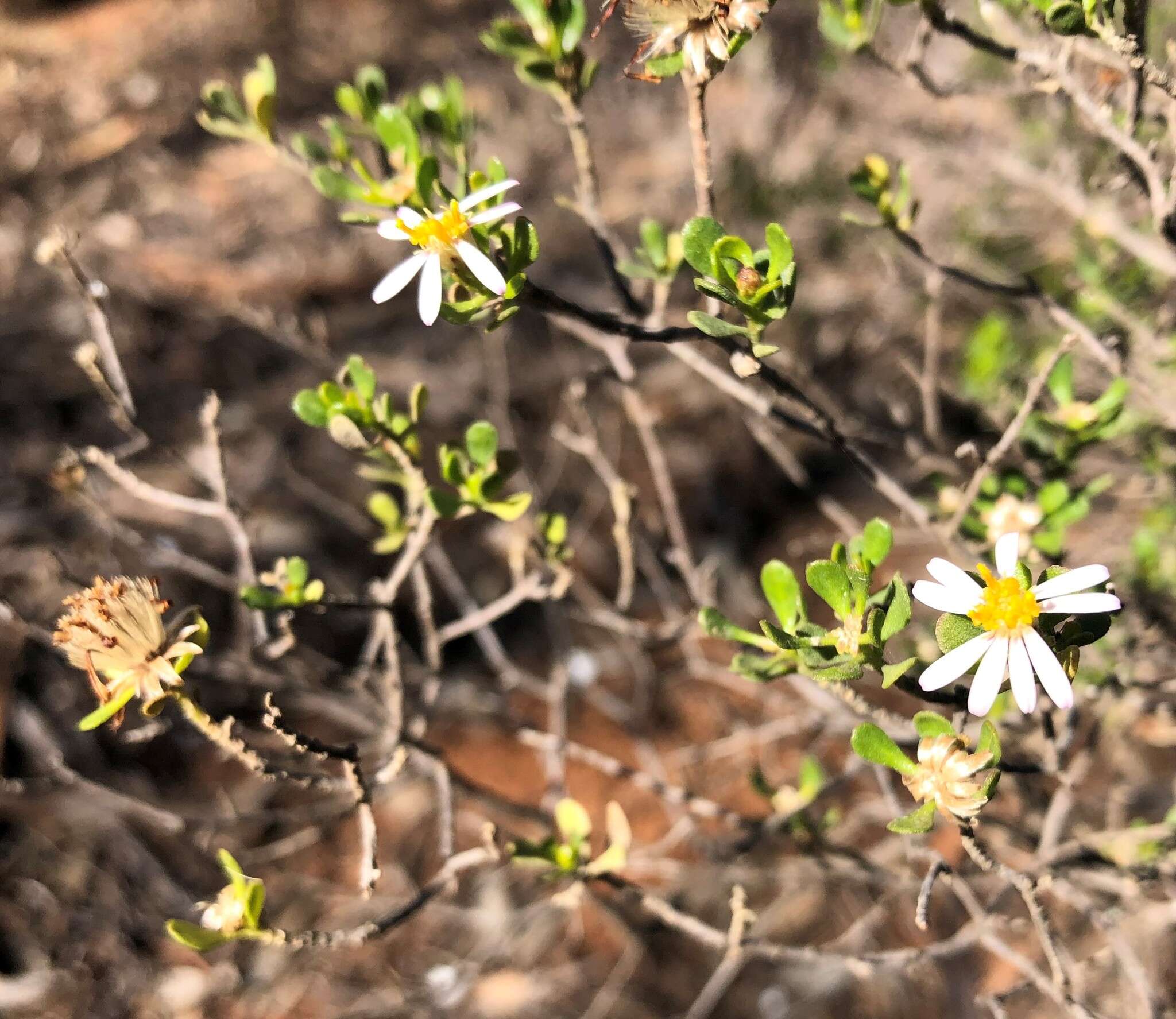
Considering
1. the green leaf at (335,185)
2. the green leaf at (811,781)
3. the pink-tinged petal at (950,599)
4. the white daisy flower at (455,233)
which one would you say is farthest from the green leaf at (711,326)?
the green leaf at (811,781)

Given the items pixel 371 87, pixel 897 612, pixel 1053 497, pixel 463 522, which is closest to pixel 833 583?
pixel 897 612

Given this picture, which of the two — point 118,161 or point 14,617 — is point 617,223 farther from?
point 14,617

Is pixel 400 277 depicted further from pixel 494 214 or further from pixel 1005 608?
pixel 1005 608

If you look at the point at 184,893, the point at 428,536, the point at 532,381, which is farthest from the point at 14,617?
the point at 532,381

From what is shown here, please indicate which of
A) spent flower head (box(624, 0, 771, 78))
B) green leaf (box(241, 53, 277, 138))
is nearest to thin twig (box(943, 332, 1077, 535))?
spent flower head (box(624, 0, 771, 78))

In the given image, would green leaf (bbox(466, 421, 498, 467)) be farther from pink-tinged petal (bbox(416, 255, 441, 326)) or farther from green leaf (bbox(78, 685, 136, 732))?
green leaf (bbox(78, 685, 136, 732))

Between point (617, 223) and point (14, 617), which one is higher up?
point (617, 223)

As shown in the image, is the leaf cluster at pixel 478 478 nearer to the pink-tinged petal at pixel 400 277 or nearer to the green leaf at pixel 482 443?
the green leaf at pixel 482 443
